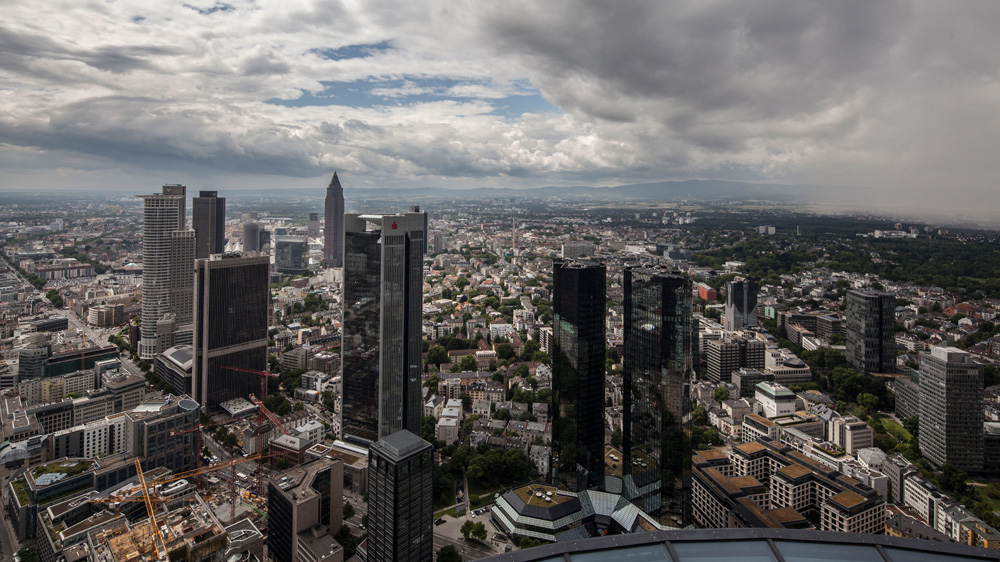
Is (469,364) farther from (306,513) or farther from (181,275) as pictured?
(181,275)

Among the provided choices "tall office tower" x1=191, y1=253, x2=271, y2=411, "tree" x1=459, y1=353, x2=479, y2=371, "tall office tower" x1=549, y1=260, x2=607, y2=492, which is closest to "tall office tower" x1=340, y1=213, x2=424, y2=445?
"tall office tower" x1=549, y1=260, x2=607, y2=492

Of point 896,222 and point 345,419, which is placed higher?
point 896,222

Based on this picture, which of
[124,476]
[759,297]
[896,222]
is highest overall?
[896,222]

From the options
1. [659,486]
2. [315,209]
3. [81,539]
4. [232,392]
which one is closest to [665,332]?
[659,486]

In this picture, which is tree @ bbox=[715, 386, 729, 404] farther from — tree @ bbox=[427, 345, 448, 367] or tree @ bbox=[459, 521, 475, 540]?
tree @ bbox=[459, 521, 475, 540]

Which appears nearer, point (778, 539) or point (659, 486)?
point (778, 539)

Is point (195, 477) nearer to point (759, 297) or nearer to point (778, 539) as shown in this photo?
point (778, 539)
